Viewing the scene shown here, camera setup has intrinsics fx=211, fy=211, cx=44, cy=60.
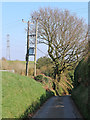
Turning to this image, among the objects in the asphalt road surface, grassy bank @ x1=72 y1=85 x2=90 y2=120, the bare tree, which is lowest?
the asphalt road surface

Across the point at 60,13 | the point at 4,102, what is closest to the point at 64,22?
the point at 60,13

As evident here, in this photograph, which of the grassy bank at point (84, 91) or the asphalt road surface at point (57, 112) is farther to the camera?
the asphalt road surface at point (57, 112)

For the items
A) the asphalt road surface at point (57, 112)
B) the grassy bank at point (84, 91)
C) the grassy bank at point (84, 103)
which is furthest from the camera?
the asphalt road surface at point (57, 112)

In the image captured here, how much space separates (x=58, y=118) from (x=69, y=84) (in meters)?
29.6

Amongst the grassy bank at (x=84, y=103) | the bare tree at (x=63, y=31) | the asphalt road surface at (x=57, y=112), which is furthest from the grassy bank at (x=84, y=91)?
the bare tree at (x=63, y=31)

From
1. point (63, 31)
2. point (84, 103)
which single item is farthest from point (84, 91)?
point (63, 31)

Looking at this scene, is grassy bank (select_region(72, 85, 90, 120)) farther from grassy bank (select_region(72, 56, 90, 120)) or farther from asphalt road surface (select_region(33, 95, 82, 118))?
asphalt road surface (select_region(33, 95, 82, 118))

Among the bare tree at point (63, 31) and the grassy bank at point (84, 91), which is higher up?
the bare tree at point (63, 31)

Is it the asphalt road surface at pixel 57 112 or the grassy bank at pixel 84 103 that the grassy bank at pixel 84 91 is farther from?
the asphalt road surface at pixel 57 112

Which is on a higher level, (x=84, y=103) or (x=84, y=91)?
(x=84, y=91)

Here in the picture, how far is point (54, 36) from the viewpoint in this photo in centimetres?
3478

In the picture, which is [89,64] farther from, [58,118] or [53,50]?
[53,50]

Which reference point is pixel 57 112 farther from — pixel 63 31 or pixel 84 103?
pixel 63 31

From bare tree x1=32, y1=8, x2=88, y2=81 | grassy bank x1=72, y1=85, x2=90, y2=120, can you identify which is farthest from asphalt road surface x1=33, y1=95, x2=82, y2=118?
bare tree x1=32, y1=8, x2=88, y2=81
